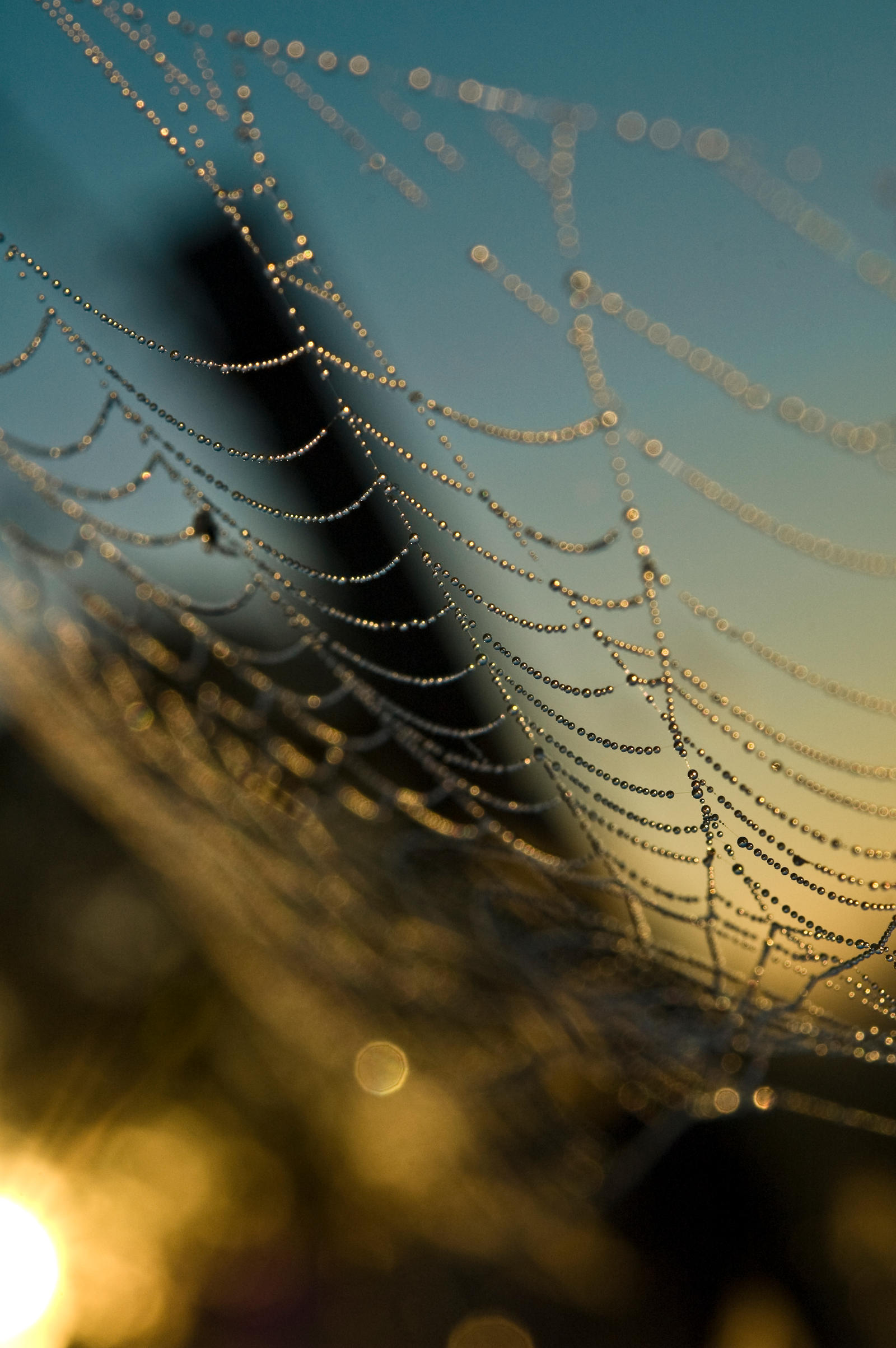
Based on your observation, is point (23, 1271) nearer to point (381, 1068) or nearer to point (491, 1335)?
point (381, 1068)

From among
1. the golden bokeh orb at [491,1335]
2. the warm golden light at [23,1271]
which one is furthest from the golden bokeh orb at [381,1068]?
the warm golden light at [23,1271]

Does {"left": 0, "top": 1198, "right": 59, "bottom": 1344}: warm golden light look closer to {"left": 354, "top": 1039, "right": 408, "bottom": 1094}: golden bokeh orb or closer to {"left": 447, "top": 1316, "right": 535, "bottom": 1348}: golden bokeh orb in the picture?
{"left": 354, "top": 1039, "right": 408, "bottom": 1094}: golden bokeh orb

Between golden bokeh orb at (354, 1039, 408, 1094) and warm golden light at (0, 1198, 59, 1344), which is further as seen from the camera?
golden bokeh orb at (354, 1039, 408, 1094)

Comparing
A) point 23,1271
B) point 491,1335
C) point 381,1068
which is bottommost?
point 23,1271

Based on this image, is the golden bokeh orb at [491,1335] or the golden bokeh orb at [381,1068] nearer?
the golden bokeh orb at [491,1335]

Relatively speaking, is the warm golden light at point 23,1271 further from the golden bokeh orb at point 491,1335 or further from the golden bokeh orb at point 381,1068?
the golden bokeh orb at point 491,1335

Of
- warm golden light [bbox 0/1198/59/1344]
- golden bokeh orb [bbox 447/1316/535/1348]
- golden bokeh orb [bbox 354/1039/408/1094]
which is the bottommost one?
warm golden light [bbox 0/1198/59/1344]

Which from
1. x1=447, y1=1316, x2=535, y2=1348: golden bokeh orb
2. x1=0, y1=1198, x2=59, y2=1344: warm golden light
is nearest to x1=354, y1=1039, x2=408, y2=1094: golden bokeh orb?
x1=447, y1=1316, x2=535, y2=1348: golden bokeh orb

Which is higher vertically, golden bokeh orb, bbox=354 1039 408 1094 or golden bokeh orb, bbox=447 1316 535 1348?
golden bokeh orb, bbox=354 1039 408 1094

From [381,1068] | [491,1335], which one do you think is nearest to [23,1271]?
[381,1068]
